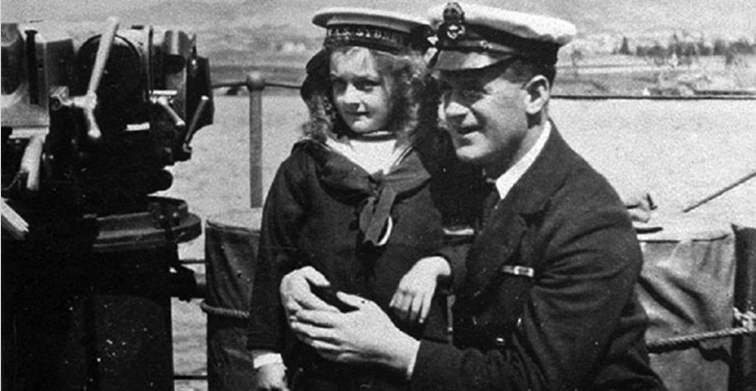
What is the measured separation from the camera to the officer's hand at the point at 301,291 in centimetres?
214

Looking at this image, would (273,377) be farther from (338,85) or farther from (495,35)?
(495,35)

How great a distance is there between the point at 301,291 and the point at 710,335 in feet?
3.52

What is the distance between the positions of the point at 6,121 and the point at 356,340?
1354mm

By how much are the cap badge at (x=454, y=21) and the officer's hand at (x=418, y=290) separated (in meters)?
0.44

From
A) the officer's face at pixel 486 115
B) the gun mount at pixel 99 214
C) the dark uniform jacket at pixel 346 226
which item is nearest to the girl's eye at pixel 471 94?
the officer's face at pixel 486 115

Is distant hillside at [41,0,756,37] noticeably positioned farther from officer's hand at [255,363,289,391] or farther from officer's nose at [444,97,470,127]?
officer's hand at [255,363,289,391]

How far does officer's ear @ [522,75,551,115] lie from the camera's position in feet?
6.46

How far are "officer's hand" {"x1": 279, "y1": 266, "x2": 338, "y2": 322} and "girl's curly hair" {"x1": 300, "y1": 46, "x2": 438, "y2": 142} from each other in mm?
306

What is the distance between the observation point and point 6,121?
2881mm

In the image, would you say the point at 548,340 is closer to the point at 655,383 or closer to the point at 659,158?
the point at 655,383

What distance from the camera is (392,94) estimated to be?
7.31ft

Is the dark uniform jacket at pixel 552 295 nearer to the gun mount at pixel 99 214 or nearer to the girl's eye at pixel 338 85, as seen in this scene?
the girl's eye at pixel 338 85

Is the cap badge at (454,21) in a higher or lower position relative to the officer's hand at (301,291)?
higher

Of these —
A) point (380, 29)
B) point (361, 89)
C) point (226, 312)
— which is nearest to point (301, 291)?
point (361, 89)
